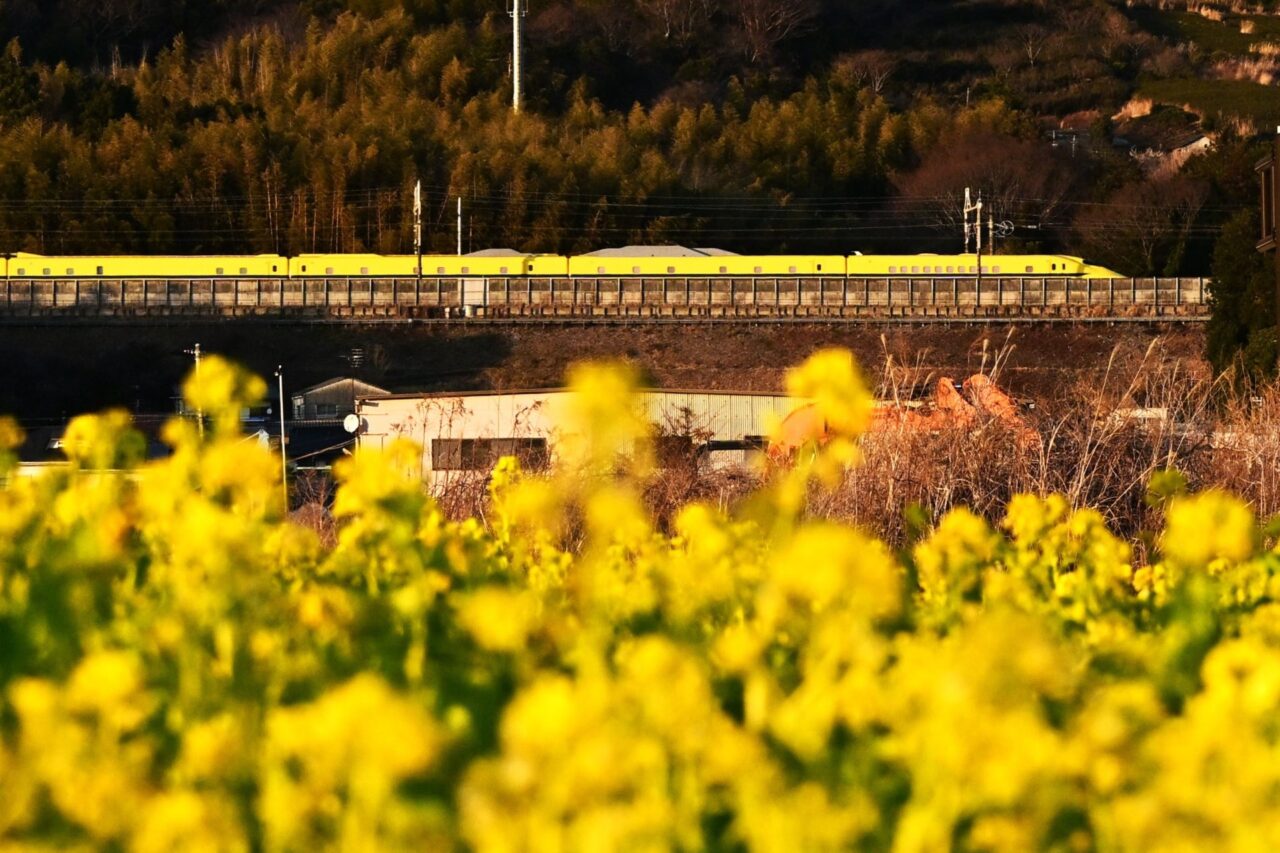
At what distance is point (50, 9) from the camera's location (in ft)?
236

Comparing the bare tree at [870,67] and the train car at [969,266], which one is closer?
the train car at [969,266]

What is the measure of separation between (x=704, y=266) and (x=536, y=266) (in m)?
3.63

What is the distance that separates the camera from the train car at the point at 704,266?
4400 centimetres

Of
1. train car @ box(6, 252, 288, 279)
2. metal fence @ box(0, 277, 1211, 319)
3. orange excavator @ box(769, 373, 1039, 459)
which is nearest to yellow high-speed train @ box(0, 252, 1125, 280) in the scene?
train car @ box(6, 252, 288, 279)

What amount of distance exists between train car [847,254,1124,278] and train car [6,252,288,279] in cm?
1259

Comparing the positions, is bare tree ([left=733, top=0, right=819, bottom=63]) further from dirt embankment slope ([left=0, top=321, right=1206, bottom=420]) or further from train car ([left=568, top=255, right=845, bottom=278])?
dirt embankment slope ([left=0, top=321, right=1206, bottom=420])

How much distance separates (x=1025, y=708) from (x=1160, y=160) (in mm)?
61097

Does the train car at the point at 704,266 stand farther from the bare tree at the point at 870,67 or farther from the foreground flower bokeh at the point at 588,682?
the foreground flower bokeh at the point at 588,682

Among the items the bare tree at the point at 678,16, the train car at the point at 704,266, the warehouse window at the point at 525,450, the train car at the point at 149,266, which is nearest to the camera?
the warehouse window at the point at 525,450

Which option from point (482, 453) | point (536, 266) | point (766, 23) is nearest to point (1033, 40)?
point (766, 23)

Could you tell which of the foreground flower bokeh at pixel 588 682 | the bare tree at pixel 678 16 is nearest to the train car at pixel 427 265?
the bare tree at pixel 678 16

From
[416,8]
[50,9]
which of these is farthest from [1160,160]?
[50,9]

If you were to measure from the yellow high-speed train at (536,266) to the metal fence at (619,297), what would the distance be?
3.35ft

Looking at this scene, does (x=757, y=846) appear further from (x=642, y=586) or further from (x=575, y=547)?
(x=575, y=547)
